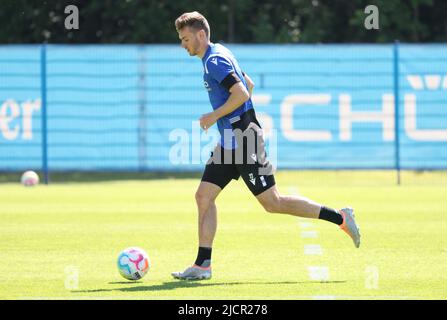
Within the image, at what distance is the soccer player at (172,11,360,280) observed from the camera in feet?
31.1

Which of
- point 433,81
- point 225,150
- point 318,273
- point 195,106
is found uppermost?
point 433,81

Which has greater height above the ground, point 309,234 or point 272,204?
point 272,204

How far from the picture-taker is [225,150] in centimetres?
963

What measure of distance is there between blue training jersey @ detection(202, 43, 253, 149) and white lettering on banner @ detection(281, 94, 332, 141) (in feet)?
40.5

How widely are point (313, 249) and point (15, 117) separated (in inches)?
474

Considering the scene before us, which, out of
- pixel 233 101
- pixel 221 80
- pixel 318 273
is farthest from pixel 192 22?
pixel 318 273

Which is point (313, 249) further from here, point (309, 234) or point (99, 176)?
point (99, 176)

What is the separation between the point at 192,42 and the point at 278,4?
1882cm

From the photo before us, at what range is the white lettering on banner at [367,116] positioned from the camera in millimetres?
21844

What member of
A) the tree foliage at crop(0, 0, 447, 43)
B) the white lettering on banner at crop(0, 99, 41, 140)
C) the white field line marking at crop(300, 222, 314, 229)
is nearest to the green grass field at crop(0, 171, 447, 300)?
the white field line marking at crop(300, 222, 314, 229)

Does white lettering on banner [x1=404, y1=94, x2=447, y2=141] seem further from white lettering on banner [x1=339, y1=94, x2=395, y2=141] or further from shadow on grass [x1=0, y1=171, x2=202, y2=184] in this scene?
shadow on grass [x1=0, y1=171, x2=202, y2=184]

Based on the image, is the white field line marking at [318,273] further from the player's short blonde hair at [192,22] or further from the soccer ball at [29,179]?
the soccer ball at [29,179]
